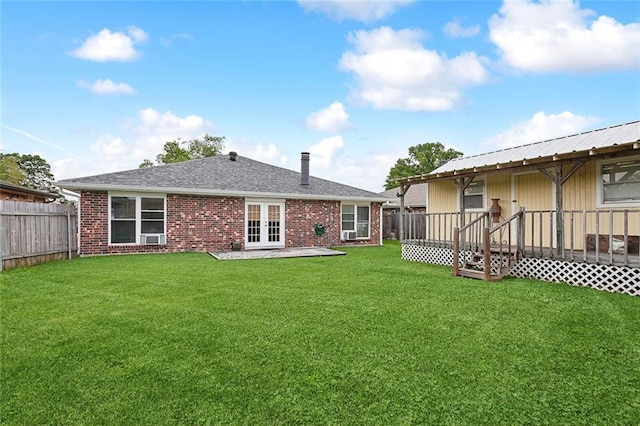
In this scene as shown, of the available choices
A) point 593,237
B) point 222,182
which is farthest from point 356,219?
point 593,237

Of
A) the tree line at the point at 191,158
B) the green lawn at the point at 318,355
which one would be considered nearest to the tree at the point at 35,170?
the tree line at the point at 191,158

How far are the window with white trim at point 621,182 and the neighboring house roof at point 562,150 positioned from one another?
0.51 metres

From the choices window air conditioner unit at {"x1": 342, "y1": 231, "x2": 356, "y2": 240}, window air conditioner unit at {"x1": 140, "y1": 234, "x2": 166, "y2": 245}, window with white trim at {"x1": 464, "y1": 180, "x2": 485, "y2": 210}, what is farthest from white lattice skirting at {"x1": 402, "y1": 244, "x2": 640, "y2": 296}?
window air conditioner unit at {"x1": 140, "y1": 234, "x2": 166, "y2": 245}

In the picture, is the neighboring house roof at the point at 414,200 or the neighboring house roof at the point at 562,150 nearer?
the neighboring house roof at the point at 562,150

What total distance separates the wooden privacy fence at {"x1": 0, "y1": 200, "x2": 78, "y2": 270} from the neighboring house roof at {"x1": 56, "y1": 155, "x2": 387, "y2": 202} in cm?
123

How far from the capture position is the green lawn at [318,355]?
2304mm

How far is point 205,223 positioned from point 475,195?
920 centimetres

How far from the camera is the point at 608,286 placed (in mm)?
5832

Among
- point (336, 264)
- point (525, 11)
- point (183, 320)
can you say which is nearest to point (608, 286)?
point (336, 264)

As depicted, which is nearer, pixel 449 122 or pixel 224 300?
pixel 224 300

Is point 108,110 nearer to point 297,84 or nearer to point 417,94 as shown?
point 297,84

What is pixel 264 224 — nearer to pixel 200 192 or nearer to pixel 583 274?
pixel 200 192

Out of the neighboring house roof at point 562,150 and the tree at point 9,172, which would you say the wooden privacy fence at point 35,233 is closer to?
the neighboring house roof at point 562,150

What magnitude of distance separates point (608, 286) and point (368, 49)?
35.1 ft
